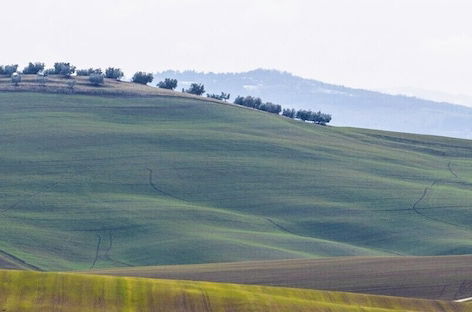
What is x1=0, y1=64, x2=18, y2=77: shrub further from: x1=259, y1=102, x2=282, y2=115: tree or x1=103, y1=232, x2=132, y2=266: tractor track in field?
x1=103, y1=232, x2=132, y2=266: tractor track in field

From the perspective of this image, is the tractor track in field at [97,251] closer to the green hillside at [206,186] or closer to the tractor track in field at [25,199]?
the green hillside at [206,186]

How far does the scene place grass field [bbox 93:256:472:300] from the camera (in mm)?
53156

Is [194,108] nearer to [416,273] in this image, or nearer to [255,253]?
[255,253]

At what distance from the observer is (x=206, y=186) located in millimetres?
88625

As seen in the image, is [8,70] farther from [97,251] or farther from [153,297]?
[153,297]

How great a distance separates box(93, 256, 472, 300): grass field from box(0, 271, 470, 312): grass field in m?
4.94

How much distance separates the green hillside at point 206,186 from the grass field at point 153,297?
21405 mm

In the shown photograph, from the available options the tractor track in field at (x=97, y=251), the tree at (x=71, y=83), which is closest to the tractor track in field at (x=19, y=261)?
the tractor track in field at (x=97, y=251)

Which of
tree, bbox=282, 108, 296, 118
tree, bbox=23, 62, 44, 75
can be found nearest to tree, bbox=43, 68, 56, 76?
tree, bbox=23, 62, 44, 75

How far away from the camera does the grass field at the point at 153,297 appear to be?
41594mm

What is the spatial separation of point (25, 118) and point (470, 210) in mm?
34421

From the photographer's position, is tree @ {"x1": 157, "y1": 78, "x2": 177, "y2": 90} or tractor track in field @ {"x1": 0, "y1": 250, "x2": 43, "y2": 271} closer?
tractor track in field @ {"x1": 0, "y1": 250, "x2": 43, "y2": 271}

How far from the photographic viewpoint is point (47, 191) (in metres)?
83.6

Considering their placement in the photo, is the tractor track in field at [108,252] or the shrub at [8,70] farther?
the shrub at [8,70]
